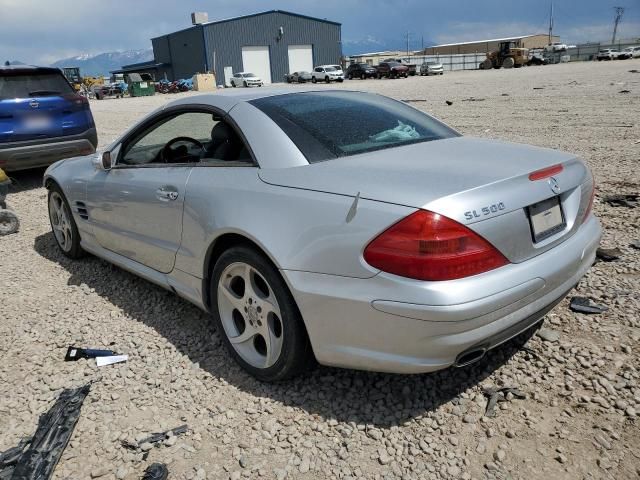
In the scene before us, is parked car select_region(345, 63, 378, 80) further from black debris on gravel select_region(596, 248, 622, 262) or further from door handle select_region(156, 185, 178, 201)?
door handle select_region(156, 185, 178, 201)

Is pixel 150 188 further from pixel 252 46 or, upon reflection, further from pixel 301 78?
pixel 252 46

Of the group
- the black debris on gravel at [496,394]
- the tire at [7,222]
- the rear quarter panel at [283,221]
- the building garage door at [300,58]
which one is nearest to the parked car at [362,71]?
the building garage door at [300,58]

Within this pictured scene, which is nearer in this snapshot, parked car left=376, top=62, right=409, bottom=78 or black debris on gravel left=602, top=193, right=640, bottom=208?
black debris on gravel left=602, top=193, right=640, bottom=208

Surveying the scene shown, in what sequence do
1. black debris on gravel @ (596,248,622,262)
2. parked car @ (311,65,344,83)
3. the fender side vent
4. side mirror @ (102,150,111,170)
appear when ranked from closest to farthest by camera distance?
side mirror @ (102,150,111,170)
black debris on gravel @ (596,248,622,262)
the fender side vent
parked car @ (311,65,344,83)

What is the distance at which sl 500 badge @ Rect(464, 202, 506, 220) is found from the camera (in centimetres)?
214

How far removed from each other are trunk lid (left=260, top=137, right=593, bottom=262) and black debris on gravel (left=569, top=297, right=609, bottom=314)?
0.92 m

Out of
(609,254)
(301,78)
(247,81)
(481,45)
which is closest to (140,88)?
(247,81)

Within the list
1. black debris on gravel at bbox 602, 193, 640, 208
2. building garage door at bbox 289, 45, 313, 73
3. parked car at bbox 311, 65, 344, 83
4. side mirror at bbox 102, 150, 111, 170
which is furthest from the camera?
building garage door at bbox 289, 45, 313, 73

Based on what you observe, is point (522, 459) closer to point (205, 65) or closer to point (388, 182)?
point (388, 182)

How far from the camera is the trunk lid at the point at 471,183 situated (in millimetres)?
2184

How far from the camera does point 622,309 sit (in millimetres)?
3359

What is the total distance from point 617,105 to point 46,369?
548 inches

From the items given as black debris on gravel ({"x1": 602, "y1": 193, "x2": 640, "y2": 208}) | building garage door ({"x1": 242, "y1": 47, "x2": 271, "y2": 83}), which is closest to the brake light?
black debris on gravel ({"x1": 602, "y1": 193, "x2": 640, "y2": 208})

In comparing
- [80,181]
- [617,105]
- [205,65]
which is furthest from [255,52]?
[80,181]
